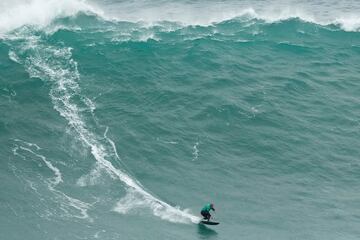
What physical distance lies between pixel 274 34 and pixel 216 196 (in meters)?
67.0

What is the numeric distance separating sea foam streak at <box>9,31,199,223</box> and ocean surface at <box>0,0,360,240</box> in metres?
0.30

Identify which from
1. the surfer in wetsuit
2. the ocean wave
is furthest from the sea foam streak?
the ocean wave

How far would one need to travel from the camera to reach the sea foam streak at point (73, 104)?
270 ft

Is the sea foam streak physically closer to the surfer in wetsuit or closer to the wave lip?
the surfer in wetsuit

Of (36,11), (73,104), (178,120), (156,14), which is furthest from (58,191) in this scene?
(156,14)

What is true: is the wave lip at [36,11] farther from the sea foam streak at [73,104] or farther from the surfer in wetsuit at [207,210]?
the surfer in wetsuit at [207,210]

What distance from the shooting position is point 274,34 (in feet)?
460

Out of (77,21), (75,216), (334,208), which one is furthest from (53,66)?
Result: (334,208)

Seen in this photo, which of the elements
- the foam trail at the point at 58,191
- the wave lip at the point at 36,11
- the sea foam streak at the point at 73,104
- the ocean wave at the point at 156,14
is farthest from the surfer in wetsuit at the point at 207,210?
the wave lip at the point at 36,11

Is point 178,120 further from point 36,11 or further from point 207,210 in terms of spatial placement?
point 36,11

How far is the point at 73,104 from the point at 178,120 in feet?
66.7

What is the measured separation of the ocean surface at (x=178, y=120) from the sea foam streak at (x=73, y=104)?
1.00 feet

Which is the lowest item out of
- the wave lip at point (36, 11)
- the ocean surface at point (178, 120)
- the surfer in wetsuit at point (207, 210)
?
the surfer in wetsuit at point (207, 210)

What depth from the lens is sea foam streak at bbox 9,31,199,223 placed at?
82.2m
